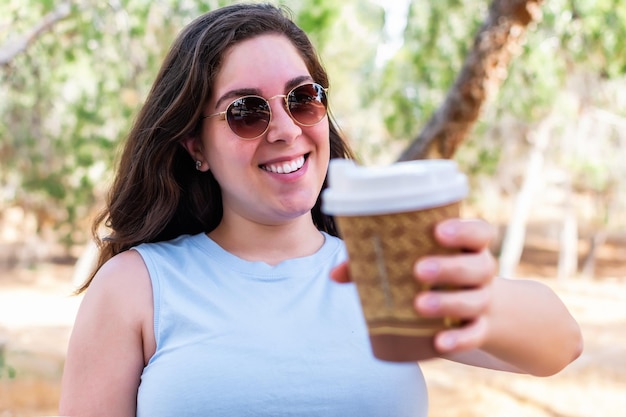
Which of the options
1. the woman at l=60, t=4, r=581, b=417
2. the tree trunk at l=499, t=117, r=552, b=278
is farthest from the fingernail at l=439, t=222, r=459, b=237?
the tree trunk at l=499, t=117, r=552, b=278

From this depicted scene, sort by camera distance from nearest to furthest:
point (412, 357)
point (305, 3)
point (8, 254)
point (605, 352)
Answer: point (412, 357) < point (305, 3) < point (605, 352) < point (8, 254)

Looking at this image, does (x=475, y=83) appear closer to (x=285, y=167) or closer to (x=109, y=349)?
(x=285, y=167)

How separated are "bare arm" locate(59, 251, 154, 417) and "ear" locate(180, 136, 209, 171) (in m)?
0.43

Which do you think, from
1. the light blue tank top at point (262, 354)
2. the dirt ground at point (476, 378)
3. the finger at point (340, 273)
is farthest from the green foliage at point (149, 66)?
the dirt ground at point (476, 378)

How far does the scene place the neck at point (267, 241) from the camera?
6.06ft

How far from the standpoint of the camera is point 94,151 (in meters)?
13.9

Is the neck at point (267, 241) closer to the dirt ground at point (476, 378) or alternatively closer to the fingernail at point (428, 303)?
the fingernail at point (428, 303)

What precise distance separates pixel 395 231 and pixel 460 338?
0.53 ft

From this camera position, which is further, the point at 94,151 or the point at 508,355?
the point at 94,151

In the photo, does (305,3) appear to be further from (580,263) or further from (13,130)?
(580,263)

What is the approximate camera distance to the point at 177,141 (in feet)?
6.34

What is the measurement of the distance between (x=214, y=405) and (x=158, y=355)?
18 cm

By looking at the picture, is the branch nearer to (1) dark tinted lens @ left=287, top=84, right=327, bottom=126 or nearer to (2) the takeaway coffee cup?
(1) dark tinted lens @ left=287, top=84, right=327, bottom=126

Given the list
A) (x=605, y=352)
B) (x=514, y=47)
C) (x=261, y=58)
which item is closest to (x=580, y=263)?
(x=605, y=352)
